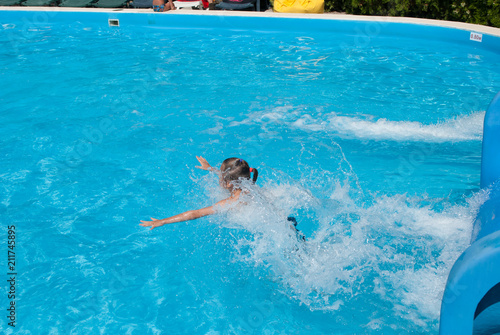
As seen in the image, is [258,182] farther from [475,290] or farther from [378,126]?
[475,290]

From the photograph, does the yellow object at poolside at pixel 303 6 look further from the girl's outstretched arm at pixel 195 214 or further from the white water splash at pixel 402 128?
the girl's outstretched arm at pixel 195 214

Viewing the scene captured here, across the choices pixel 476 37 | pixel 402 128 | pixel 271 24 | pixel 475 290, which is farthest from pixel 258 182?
pixel 271 24

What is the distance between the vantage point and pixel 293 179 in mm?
5348

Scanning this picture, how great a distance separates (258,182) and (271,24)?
26.5ft

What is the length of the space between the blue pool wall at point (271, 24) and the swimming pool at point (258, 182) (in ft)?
0.77

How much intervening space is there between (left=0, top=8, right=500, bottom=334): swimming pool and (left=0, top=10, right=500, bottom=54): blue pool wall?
0.77ft

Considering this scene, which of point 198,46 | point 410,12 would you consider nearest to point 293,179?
point 198,46

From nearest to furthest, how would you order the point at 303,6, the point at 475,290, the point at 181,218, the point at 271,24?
the point at 475,290
the point at 181,218
the point at 271,24
the point at 303,6

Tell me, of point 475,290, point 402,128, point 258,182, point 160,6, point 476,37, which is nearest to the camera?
point 475,290

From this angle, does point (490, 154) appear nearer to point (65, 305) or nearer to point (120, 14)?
point (65, 305)

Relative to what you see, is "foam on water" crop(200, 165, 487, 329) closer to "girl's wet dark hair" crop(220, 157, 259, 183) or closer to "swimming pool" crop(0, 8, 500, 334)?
"swimming pool" crop(0, 8, 500, 334)

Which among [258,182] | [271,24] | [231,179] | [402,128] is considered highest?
[271,24]

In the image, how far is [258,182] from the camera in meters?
5.38

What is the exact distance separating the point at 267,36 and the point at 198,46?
1.98 m
